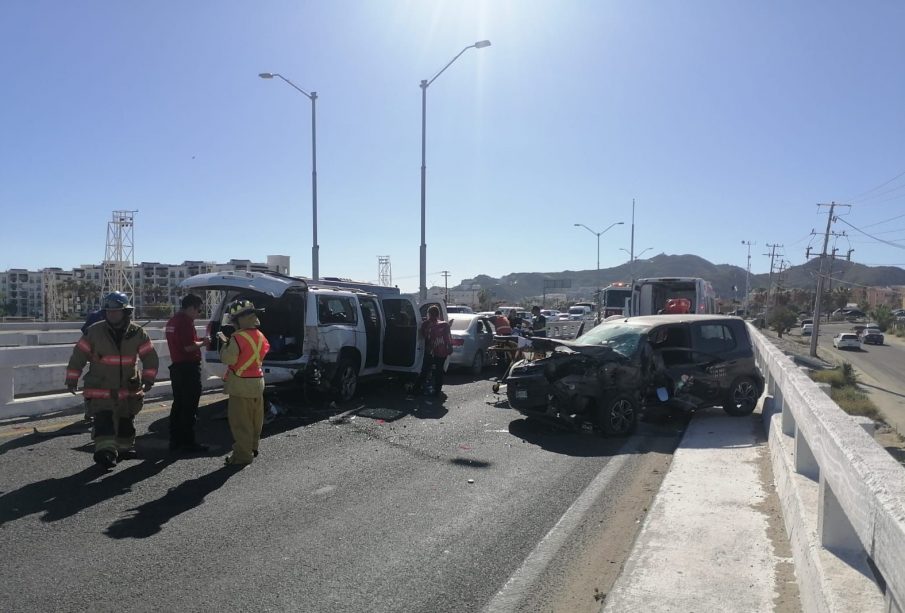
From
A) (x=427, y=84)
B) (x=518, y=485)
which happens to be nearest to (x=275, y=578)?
(x=518, y=485)

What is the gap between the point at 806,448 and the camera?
5.05 metres

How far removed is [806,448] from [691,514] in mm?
1150

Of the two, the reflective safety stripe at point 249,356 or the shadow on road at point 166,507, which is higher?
the reflective safety stripe at point 249,356

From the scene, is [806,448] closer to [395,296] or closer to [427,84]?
[395,296]

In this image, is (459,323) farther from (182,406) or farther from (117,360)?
(117,360)

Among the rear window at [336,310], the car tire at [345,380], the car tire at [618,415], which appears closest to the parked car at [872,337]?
the car tire at [618,415]

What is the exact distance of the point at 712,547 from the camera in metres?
5.02

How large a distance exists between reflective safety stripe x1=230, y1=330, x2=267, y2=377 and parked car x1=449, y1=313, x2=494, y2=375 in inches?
318

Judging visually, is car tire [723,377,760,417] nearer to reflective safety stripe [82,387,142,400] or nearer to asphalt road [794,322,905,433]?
reflective safety stripe [82,387,142,400]

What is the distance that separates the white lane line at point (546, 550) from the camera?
4.32 m

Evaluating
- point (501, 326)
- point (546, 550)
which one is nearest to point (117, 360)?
point (546, 550)

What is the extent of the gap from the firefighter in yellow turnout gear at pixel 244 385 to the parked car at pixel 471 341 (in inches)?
318

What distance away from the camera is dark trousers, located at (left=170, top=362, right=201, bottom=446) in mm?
7738

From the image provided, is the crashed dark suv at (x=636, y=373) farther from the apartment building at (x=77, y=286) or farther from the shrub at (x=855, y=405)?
the apartment building at (x=77, y=286)
